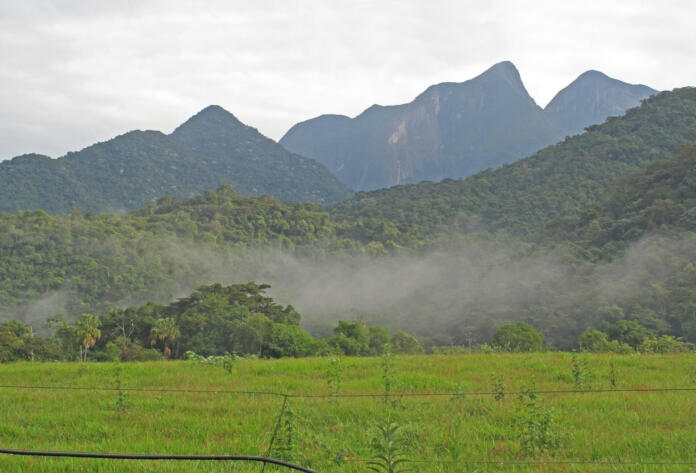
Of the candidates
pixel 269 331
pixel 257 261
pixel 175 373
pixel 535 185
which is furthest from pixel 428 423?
pixel 535 185

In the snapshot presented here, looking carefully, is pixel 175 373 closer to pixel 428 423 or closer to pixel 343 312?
pixel 428 423

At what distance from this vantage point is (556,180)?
114375 mm

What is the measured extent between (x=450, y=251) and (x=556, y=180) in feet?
104

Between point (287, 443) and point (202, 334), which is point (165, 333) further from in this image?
point (287, 443)

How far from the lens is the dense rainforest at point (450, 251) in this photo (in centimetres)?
5438

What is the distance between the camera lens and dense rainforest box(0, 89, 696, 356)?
54.4 meters

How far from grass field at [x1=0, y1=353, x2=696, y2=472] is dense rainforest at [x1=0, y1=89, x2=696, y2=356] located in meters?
31.7

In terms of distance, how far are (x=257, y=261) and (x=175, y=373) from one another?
92709 millimetres

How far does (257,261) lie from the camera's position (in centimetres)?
10231

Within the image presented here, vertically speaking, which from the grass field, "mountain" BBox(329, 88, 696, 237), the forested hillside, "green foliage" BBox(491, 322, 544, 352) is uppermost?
"mountain" BBox(329, 88, 696, 237)

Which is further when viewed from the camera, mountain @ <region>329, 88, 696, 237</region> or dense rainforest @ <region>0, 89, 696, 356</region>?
mountain @ <region>329, 88, 696, 237</region>

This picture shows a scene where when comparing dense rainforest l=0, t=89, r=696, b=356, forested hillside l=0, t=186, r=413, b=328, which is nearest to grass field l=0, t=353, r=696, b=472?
dense rainforest l=0, t=89, r=696, b=356

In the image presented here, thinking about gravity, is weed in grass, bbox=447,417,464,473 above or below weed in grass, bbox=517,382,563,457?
below

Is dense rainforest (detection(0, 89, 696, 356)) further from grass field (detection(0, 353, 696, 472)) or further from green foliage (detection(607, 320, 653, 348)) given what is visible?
grass field (detection(0, 353, 696, 472))
